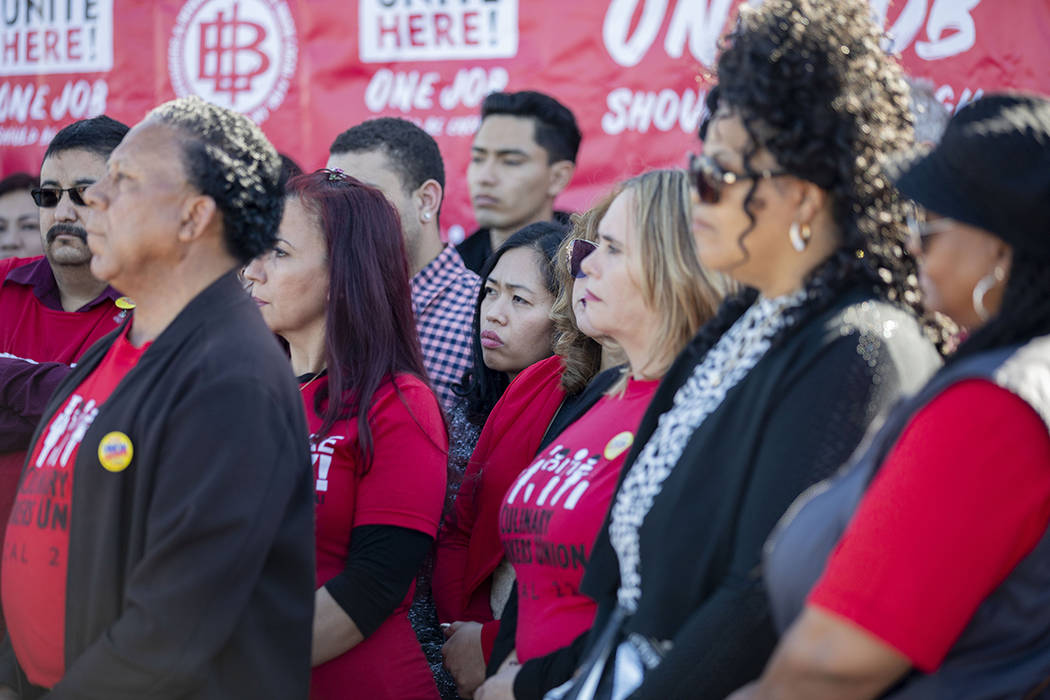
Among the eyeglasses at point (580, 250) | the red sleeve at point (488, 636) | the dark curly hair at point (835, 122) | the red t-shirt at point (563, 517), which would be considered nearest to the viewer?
the dark curly hair at point (835, 122)

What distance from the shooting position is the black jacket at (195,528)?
207 centimetres

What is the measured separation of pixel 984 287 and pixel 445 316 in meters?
3.04

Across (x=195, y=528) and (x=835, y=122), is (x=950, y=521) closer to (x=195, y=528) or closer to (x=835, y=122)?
(x=835, y=122)

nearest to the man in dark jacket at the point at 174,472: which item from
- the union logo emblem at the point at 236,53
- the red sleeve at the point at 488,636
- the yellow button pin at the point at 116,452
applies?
the yellow button pin at the point at 116,452

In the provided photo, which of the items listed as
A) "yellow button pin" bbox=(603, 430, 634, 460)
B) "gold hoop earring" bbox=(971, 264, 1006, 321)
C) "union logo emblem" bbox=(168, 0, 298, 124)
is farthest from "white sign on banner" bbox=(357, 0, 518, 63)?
"gold hoop earring" bbox=(971, 264, 1006, 321)

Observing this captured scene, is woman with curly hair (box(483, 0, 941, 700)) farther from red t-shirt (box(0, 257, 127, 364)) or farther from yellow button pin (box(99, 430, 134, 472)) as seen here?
red t-shirt (box(0, 257, 127, 364))

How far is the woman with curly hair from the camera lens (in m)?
1.88

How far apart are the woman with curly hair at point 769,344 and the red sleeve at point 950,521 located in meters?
0.32

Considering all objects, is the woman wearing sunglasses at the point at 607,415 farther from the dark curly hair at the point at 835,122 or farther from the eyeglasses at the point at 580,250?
the dark curly hair at the point at 835,122

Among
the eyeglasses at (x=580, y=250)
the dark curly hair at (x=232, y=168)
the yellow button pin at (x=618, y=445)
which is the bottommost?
the yellow button pin at (x=618, y=445)

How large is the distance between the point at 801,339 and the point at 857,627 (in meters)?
0.58

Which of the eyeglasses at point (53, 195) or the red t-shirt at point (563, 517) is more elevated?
the eyeglasses at point (53, 195)

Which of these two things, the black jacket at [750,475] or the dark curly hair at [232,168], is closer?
the black jacket at [750,475]

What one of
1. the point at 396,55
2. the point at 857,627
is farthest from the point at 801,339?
the point at 396,55
